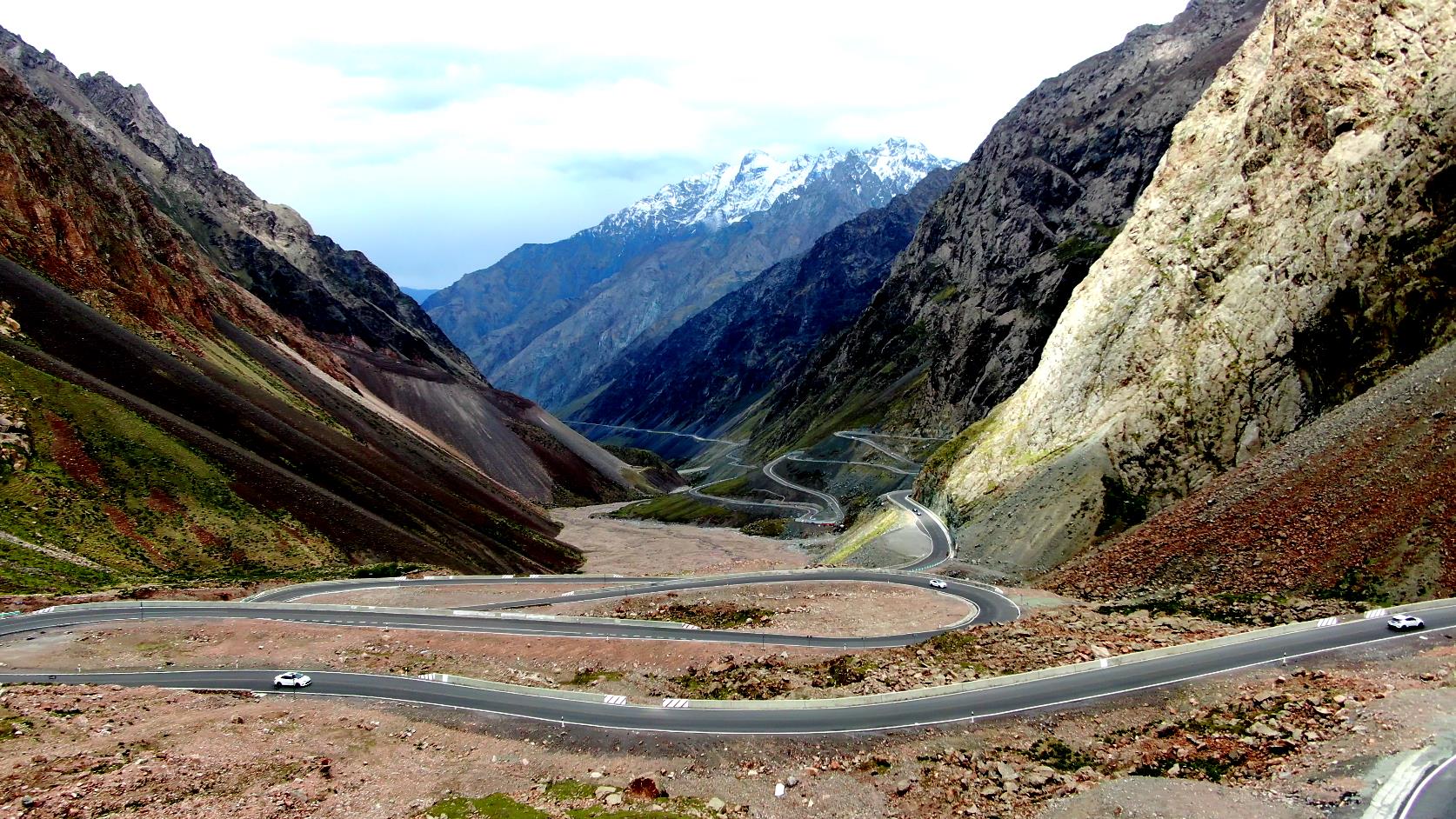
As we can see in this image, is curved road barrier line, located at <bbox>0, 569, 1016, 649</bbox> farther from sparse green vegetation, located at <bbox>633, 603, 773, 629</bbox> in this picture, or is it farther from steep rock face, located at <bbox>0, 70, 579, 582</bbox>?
steep rock face, located at <bbox>0, 70, 579, 582</bbox>

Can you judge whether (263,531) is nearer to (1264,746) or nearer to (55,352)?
(55,352)

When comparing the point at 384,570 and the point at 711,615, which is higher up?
the point at 384,570

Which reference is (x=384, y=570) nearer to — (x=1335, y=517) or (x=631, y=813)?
(x=631, y=813)

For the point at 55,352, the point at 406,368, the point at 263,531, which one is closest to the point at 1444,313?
the point at 263,531

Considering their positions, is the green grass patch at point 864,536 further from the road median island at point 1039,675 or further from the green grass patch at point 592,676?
the road median island at point 1039,675

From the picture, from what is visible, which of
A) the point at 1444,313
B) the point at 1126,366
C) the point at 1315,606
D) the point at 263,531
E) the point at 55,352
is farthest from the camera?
the point at 55,352

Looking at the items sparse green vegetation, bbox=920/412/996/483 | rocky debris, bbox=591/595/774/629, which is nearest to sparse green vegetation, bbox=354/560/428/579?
rocky debris, bbox=591/595/774/629

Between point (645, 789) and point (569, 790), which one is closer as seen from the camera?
point (645, 789)

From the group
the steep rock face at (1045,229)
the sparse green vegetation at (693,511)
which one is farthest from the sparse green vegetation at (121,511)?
the steep rock face at (1045,229)

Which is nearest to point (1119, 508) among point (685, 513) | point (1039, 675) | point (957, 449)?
point (1039, 675)
